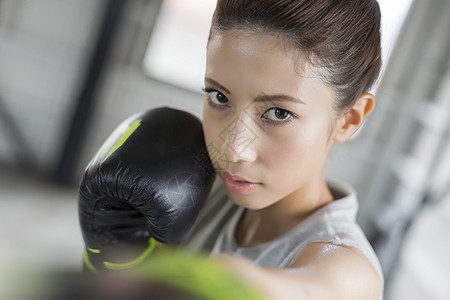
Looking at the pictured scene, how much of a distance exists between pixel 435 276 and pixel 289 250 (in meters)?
1.87

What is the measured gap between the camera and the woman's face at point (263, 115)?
28.0 inches

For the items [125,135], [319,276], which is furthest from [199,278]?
[125,135]

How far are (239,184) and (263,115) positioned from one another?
16 centimetres

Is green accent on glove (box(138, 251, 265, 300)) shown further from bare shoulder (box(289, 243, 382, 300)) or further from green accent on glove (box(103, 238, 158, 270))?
green accent on glove (box(103, 238, 158, 270))

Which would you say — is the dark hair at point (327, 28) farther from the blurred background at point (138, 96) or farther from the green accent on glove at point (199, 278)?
the blurred background at point (138, 96)

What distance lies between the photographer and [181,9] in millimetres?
3301

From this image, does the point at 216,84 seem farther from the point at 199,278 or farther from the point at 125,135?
the point at 199,278

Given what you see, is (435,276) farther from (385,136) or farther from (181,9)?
(181,9)

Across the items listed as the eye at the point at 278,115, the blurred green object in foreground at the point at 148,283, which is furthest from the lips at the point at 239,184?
the blurred green object in foreground at the point at 148,283

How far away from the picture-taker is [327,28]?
73 centimetres

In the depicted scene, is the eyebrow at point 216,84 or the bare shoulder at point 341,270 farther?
Result: the eyebrow at point 216,84

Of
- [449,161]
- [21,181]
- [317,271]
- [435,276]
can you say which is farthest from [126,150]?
[21,181]

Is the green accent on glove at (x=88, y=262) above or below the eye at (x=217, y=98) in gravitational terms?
below

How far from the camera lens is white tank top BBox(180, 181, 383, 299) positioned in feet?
2.69
